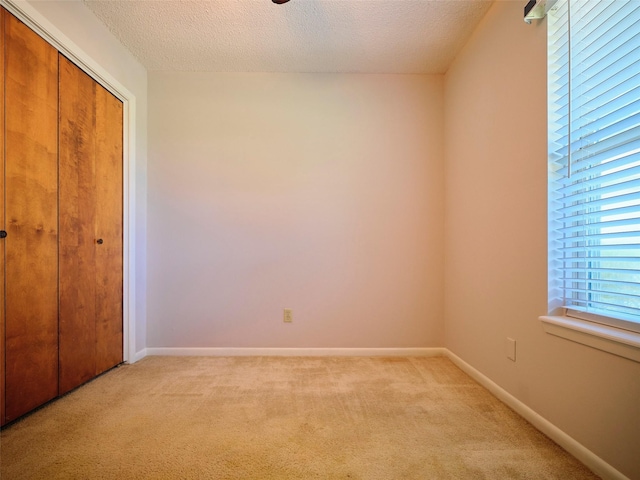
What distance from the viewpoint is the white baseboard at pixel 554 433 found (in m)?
1.20

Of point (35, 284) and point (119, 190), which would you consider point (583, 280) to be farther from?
point (119, 190)

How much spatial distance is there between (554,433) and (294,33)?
2.84 meters

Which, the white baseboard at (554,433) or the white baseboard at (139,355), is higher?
the white baseboard at (554,433)

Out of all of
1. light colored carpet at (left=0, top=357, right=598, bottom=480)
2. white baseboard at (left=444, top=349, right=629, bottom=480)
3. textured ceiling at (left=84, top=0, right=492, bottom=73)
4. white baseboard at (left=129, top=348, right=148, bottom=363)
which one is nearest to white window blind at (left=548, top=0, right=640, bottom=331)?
white baseboard at (left=444, top=349, right=629, bottom=480)

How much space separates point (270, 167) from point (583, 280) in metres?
2.27

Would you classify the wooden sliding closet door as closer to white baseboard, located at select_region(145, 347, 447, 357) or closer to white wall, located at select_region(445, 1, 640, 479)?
white baseboard, located at select_region(145, 347, 447, 357)

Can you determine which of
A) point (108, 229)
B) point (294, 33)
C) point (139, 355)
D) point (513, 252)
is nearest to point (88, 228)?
point (108, 229)

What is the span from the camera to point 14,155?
156cm

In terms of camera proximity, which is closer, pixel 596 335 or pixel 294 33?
pixel 596 335

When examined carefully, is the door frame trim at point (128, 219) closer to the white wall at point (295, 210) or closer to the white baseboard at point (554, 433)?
the white wall at point (295, 210)

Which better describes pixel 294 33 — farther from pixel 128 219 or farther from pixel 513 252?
pixel 513 252

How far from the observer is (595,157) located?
1383 millimetres

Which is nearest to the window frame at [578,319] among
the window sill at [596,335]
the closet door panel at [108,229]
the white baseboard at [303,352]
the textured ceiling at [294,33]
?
the window sill at [596,335]

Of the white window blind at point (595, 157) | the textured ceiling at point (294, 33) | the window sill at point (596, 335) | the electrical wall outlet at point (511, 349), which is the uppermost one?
the textured ceiling at point (294, 33)
